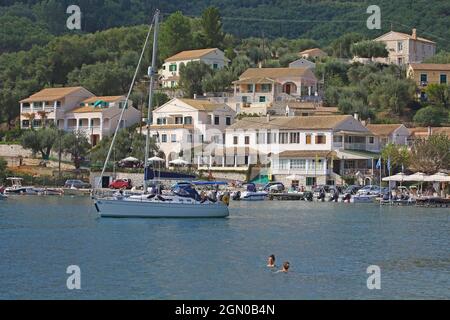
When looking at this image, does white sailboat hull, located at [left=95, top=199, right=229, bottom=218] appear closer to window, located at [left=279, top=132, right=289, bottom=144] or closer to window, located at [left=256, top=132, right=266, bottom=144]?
window, located at [left=279, top=132, right=289, bottom=144]

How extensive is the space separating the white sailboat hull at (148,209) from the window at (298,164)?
40052 mm

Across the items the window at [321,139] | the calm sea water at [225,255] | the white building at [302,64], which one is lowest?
the calm sea water at [225,255]

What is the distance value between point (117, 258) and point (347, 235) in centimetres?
1832

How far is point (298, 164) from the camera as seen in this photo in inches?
4328

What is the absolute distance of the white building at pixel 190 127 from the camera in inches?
4732

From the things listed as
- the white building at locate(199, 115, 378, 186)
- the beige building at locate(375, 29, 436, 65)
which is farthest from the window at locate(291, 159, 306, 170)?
the beige building at locate(375, 29, 436, 65)

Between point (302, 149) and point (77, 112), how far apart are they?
32461mm

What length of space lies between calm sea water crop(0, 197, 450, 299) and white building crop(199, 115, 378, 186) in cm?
2755

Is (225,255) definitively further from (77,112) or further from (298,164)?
(77,112)

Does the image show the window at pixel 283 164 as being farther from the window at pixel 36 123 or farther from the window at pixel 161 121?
the window at pixel 36 123

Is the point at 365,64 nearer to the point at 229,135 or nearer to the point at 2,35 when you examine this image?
the point at 229,135

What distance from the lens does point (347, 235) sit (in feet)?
206

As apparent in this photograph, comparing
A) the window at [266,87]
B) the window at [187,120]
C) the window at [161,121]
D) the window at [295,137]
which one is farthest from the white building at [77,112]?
the window at [295,137]

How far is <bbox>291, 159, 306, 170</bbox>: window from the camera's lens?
10950 cm
